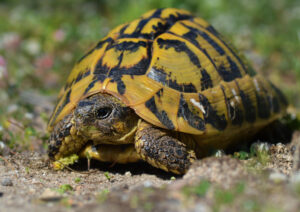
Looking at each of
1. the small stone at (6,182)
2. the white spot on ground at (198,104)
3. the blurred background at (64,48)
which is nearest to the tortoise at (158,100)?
the white spot on ground at (198,104)

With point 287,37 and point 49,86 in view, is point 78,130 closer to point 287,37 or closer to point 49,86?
point 49,86

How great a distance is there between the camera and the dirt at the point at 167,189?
205 centimetres

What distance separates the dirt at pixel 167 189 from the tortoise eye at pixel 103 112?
1.43 feet

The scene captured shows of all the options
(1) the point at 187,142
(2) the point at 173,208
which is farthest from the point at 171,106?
(2) the point at 173,208

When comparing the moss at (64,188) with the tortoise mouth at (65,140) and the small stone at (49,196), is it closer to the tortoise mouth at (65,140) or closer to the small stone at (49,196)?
the small stone at (49,196)

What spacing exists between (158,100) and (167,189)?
95 centimetres

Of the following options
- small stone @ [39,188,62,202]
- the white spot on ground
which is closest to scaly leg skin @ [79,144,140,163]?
the white spot on ground

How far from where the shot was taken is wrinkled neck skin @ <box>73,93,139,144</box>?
303 cm

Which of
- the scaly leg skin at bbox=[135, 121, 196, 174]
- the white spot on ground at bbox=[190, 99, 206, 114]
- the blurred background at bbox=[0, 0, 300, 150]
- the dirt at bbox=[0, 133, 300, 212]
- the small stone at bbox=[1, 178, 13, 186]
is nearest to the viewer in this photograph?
the dirt at bbox=[0, 133, 300, 212]

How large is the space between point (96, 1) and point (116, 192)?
9172mm

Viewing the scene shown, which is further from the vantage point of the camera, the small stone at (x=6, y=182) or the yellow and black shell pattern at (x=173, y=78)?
the yellow and black shell pattern at (x=173, y=78)

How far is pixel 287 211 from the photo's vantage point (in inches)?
75.2

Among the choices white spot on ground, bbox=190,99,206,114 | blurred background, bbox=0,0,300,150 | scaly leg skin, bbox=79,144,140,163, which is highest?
blurred background, bbox=0,0,300,150

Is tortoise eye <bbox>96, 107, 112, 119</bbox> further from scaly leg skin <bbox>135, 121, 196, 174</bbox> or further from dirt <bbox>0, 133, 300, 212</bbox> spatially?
dirt <bbox>0, 133, 300, 212</bbox>
